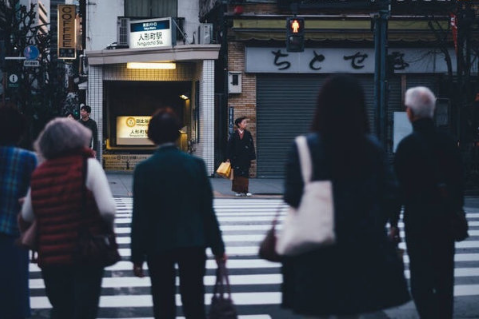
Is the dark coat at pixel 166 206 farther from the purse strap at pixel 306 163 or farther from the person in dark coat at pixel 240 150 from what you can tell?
the person in dark coat at pixel 240 150

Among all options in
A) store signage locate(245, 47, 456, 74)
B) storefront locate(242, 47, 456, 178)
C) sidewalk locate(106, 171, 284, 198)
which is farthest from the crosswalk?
store signage locate(245, 47, 456, 74)

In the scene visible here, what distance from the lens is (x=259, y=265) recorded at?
1037 centimetres

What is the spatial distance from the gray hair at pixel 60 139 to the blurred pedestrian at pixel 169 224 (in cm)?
43

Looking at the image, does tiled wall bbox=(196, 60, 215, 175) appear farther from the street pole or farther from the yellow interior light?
the street pole

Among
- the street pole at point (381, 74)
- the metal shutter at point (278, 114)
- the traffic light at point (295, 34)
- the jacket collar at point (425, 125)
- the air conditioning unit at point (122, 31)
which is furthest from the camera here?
the air conditioning unit at point (122, 31)

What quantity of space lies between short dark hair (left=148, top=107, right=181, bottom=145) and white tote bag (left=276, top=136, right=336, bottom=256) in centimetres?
134

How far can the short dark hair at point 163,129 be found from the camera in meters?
5.33

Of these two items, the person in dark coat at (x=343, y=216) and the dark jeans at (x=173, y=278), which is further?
the dark jeans at (x=173, y=278)

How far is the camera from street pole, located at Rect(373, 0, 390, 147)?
63.0 feet

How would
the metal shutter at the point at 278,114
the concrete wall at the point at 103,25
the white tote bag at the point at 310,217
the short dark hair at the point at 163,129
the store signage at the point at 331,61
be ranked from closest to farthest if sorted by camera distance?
the white tote bag at the point at 310,217
the short dark hair at the point at 163,129
the store signage at the point at 331,61
the metal shutter at the point at 278,114
the concrete wall at the point at 103,25

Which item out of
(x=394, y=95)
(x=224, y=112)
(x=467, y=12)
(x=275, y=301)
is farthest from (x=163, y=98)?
(x=275, y=301)

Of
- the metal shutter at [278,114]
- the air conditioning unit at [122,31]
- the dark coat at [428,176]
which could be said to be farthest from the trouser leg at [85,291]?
the air conditioning unit at [122,31]

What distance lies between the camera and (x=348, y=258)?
167 inches

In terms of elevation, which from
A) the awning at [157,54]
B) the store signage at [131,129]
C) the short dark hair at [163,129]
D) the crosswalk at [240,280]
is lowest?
the crosswalk at [240,280]
